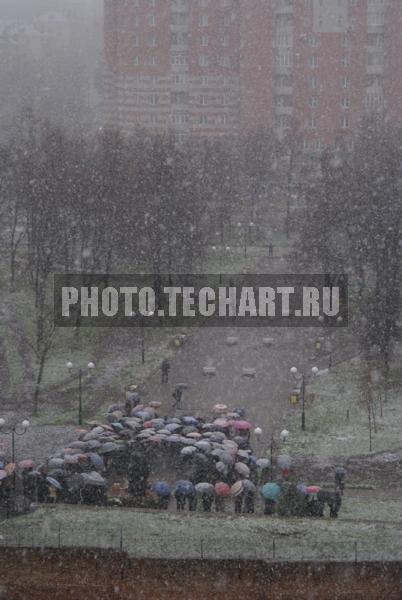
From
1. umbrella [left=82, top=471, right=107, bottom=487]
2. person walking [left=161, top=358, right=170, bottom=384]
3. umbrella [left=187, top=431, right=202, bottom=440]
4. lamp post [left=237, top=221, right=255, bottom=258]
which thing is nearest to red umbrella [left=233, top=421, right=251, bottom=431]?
umbrella [left=187, top=431, right=202, bottom=440]

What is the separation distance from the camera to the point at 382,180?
3628 cm

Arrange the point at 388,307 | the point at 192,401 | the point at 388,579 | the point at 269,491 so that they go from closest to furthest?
the point at 388,579 < the point at 269,491 < the point at 192,401 < the point at 388,307

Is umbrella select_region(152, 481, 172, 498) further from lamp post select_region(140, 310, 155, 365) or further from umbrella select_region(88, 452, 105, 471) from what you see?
lamp post select_region(140, 310, 155, 365)

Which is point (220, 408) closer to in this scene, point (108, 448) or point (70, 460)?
point (108, 448)

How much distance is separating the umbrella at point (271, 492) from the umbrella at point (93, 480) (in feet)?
9.68

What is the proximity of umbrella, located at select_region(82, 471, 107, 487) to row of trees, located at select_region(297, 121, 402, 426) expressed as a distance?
31.1ft

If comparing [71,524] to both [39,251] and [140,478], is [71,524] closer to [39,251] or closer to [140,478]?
[140,478]

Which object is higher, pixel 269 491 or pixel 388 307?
pixel 388 307

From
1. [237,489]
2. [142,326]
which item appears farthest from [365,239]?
[237,489]

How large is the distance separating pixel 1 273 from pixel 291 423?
1639cm

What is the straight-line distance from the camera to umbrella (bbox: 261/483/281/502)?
18.0m

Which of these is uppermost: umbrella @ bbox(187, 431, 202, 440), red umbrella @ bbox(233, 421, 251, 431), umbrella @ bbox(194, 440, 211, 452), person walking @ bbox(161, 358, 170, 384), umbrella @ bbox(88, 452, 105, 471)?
person walking @ bbox(161, 358, 170, 384)

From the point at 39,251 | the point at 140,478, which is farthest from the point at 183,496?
the point at 39,251

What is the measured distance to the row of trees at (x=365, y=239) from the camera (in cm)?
2894
